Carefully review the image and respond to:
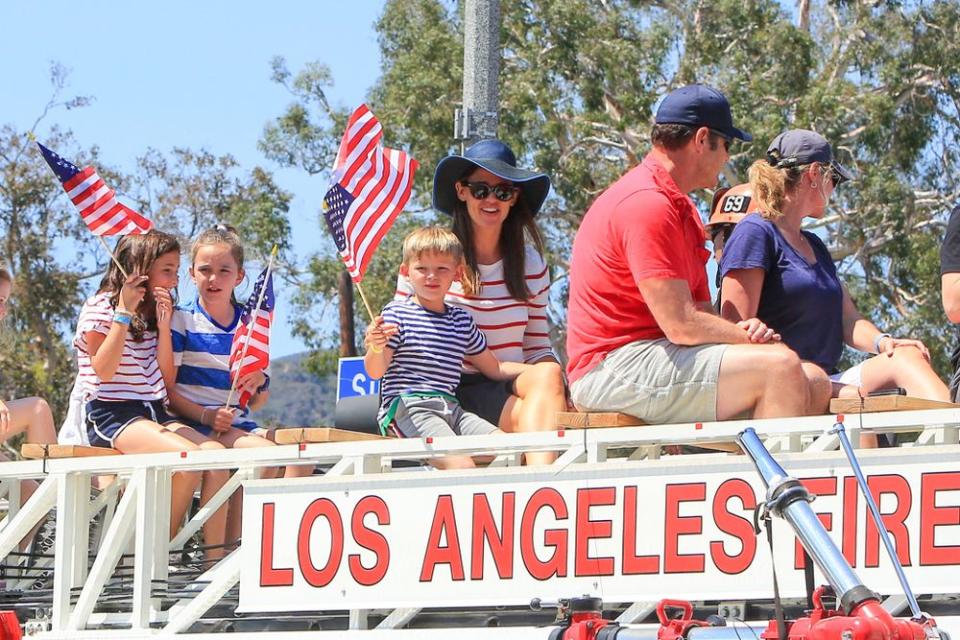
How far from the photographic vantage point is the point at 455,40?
2827 centimetres

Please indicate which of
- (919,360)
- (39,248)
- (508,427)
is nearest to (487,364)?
(508,427)

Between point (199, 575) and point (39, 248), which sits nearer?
point (199, 575)

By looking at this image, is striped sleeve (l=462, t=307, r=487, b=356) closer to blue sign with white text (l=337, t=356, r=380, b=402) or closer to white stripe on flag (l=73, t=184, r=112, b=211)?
white stripe on flag (l=73, t=184, r=112, b=211)

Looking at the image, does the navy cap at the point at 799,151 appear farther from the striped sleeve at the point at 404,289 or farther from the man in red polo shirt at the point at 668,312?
the striped sleeve at the point at 404,289

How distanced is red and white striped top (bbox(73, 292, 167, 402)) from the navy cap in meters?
2.85

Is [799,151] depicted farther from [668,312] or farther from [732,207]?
[732,207]

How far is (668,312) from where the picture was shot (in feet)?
19.0

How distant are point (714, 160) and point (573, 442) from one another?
4.14 ft

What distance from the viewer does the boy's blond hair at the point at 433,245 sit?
6785 mm

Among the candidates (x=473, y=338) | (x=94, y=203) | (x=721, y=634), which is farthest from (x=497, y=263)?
(x=721, y=634)

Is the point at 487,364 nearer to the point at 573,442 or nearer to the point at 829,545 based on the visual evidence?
the point at 573,442

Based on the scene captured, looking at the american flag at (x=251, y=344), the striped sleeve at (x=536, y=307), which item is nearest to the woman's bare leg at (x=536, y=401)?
the striped sleeve at (x=536, y=307)

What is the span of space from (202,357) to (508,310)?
4.93ft

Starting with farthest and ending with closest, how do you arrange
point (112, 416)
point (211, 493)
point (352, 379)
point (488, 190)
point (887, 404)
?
point (352, 379) < point (211, 493) < point (112, 416) < point (488, 190) < point (887, 404)
